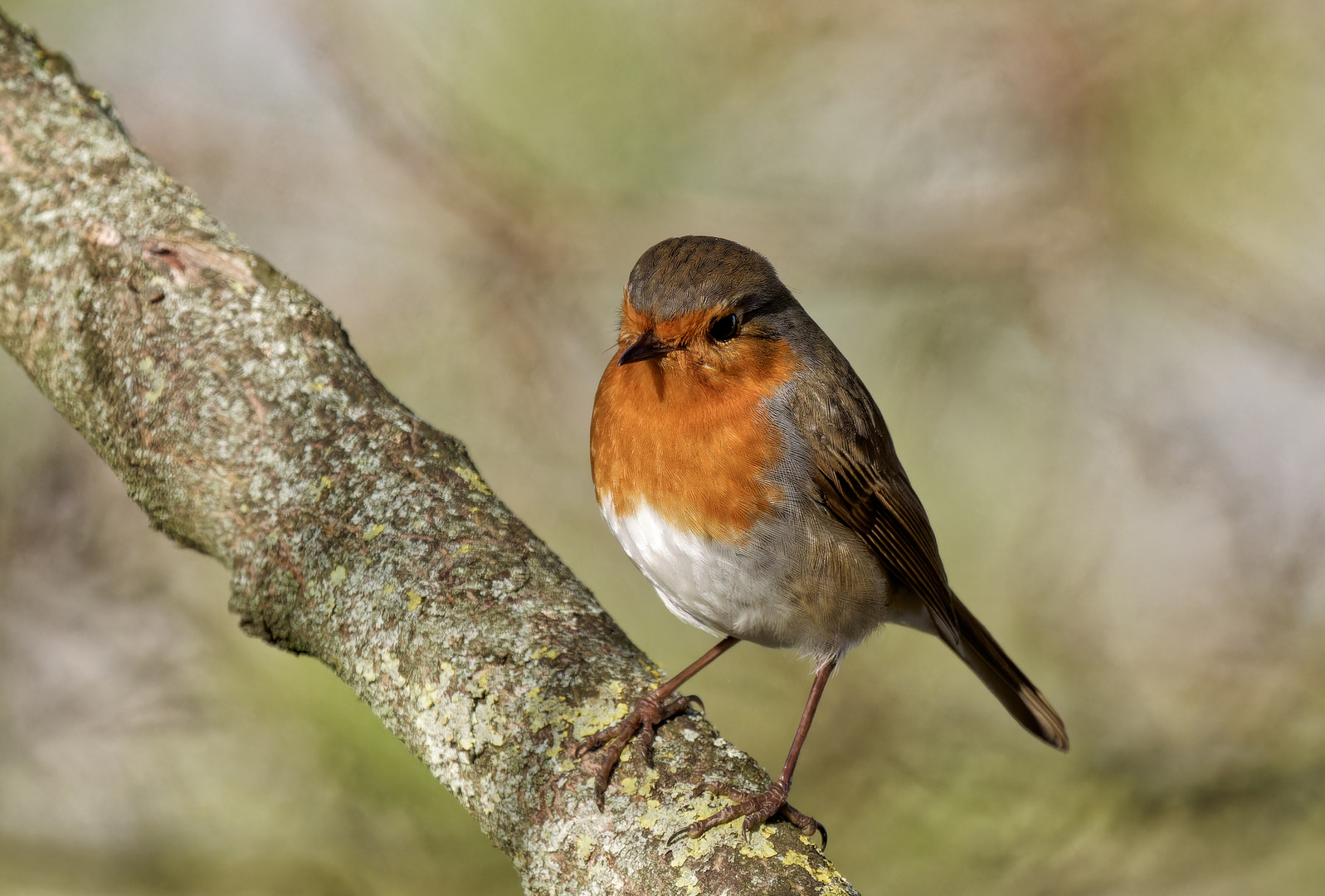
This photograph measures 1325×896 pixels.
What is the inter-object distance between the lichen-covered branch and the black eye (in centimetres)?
64

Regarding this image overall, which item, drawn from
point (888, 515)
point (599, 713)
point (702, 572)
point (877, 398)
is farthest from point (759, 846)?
point (877, 398)

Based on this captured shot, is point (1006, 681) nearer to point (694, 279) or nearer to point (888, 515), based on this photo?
point (888, 515)

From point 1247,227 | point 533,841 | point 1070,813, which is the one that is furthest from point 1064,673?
point 533,841

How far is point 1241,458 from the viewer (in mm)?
4668

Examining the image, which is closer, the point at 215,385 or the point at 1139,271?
the point at 215,385

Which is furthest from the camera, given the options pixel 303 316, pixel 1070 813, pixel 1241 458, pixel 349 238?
pixel 349 238

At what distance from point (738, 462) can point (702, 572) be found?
27 cm

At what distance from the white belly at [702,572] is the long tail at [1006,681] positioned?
88 cm

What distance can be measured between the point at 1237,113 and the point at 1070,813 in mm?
3219

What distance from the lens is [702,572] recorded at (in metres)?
2.46

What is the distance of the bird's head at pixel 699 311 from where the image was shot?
2430 millimetres

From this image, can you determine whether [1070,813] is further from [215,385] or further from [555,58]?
[555,58]

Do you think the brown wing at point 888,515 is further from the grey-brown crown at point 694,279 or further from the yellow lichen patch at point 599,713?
the yellow lichen patch at point 599,713

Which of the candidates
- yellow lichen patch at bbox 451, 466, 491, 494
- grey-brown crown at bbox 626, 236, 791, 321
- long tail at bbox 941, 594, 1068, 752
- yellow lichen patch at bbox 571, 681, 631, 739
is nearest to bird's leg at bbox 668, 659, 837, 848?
yellow lichen patch at bbox 571, 681, 631, 739
